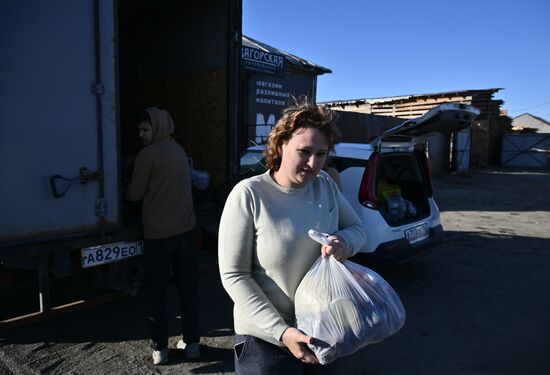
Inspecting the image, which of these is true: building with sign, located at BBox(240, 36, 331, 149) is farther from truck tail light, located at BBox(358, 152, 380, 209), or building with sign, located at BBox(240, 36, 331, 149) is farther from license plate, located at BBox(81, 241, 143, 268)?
license plate, located at BBox(81, 241, 143, 268)

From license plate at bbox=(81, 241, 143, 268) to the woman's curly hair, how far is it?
1.94 metres

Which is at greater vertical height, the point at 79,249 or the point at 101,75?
the point at 101,75

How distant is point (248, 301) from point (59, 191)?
1970mm

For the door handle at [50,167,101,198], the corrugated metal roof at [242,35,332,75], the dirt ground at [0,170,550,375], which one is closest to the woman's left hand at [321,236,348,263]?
the dirt ground at [0,170,550,375]

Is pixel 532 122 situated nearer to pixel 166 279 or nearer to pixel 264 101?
pixel 264 101

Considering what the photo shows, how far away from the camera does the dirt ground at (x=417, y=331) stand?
3.32 m

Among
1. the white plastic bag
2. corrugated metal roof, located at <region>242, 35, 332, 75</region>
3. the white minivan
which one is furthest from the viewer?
corrugated metal roof, located at <region>242, 35, 332, 75</region>

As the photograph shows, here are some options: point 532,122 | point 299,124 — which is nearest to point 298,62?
point 299,124

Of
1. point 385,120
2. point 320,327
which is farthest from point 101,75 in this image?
point 385,120

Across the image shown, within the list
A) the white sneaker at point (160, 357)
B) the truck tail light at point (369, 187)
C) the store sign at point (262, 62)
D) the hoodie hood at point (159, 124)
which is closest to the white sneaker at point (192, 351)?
the white sneaker at point (160, 357)

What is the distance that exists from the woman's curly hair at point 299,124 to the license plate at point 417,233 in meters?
3.30

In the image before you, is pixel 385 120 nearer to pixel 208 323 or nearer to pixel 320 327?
pixel 208 323

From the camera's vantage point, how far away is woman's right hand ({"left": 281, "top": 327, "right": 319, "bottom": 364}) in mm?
1527

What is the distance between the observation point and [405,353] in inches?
141
